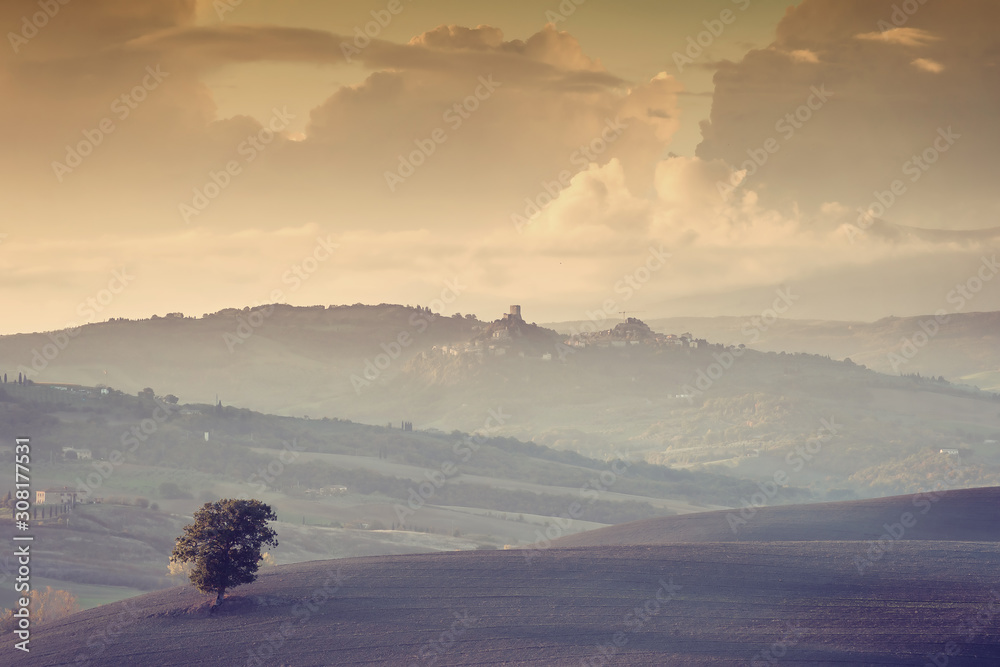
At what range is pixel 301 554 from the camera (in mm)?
125250

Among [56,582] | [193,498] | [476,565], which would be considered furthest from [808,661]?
[193,498]

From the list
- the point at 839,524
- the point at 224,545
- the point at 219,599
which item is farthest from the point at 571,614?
the point at 839,524

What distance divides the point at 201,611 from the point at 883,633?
110ft
